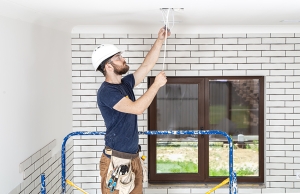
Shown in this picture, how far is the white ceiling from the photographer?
8.52ft

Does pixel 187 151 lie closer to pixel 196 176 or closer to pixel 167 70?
pixel 196 176

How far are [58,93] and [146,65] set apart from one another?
3.18 ft

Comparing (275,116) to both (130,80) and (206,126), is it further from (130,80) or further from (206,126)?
(130,80)

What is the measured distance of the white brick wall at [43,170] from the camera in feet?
9.49

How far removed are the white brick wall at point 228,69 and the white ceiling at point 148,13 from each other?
15 cm

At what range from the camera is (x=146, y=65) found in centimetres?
326

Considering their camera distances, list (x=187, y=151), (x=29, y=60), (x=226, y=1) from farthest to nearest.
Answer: (x=187, y=151) → (x=29, y=60) → (x=226, y=1)

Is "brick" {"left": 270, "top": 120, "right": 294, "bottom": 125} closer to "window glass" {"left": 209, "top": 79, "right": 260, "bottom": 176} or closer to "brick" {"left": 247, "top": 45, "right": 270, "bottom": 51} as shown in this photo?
"window glass" {"left": 209, "top": 79, "right": 260, "bottom": 176}

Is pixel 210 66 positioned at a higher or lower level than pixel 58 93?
higher

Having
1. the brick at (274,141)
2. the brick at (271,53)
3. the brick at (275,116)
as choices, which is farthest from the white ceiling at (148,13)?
the brick at (274,141)

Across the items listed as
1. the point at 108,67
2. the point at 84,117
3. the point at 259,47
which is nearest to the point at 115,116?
the point at 108,67

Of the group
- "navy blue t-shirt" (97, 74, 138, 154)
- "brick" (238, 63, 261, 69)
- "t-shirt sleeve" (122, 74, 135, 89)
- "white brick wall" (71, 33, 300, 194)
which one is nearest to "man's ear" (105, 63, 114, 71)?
"navy blue t-shirt" (97, 74, 138, 154)

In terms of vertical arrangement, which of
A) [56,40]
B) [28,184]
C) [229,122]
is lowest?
[28,184]

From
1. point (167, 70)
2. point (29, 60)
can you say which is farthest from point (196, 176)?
point (29, 60)
